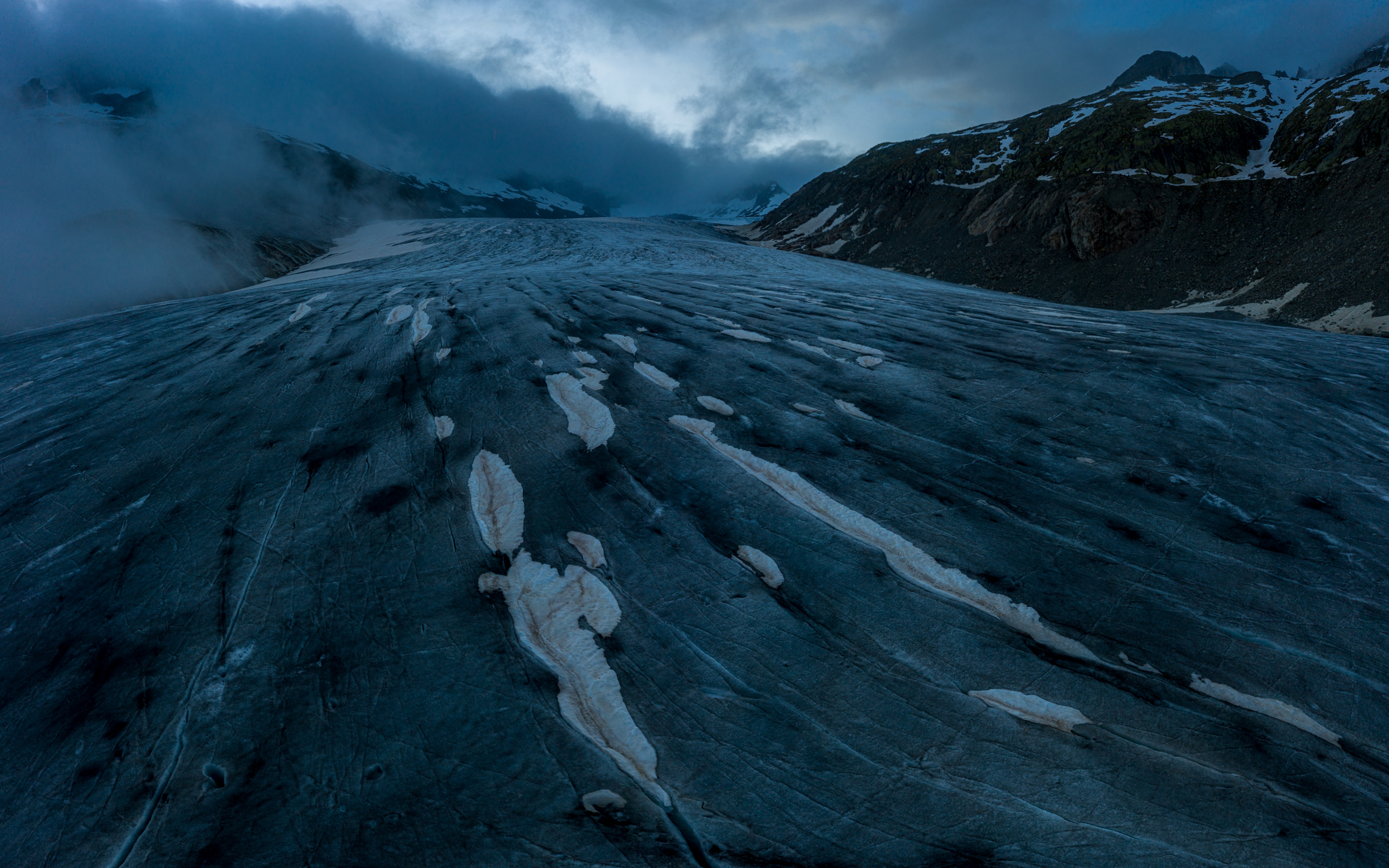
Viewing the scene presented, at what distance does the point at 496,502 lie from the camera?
384 cm

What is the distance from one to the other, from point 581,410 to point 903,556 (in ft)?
10.1

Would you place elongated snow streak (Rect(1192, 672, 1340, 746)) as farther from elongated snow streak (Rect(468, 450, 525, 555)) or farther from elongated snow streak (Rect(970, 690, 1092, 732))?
elongated snow streak (Rect(468, 450, 525, 555))

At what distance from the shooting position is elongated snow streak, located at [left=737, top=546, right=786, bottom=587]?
3.20 meters

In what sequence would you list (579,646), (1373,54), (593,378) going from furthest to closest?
1. (1373,54)
2. (593,378)
3. (579,646)

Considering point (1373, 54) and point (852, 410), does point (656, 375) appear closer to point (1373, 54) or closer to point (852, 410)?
point (852, 410)

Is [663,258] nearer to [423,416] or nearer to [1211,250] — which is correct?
[423,416]

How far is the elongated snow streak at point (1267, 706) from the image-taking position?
95.3 inches

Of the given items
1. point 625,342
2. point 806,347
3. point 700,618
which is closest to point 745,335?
point 806,347

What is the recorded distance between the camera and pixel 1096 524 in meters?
3.56

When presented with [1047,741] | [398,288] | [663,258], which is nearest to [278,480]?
[1047,741]

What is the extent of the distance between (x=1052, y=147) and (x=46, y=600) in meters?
54.2

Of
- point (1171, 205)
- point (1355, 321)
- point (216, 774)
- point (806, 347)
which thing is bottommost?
point (216, 774)

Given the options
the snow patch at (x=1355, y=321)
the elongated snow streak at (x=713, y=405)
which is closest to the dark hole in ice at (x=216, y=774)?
the elongated snow streak at (x=713, y=405)

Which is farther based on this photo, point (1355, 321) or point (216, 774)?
point (1355, 321)
